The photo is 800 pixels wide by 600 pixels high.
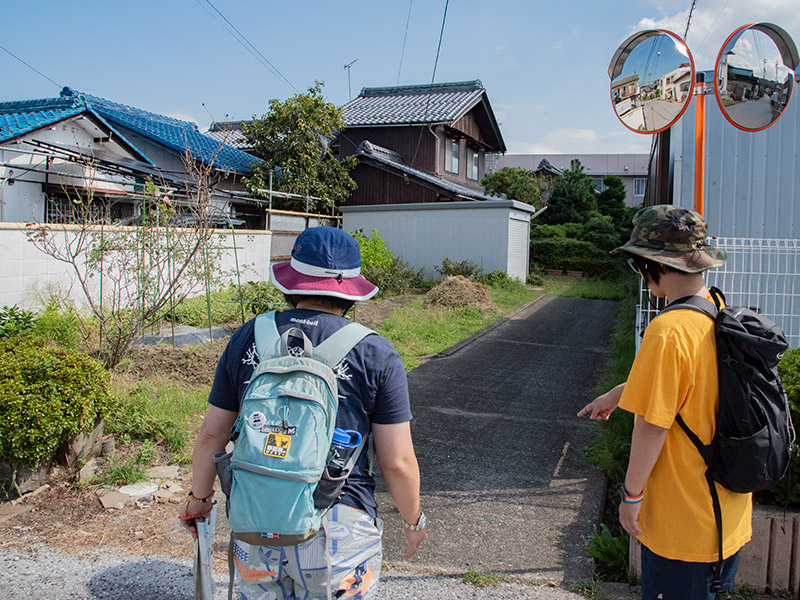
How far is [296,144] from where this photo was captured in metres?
16.0

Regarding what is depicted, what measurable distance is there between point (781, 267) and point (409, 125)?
55.6 ft

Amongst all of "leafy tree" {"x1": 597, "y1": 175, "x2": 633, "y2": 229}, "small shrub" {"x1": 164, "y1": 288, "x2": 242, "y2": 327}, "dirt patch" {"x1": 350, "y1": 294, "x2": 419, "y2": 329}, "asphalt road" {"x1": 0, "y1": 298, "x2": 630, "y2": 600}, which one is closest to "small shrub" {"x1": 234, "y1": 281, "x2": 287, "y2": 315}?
"small shrub" {"x1": 164, "y1": 288, "x2": 242, "y2": 327}

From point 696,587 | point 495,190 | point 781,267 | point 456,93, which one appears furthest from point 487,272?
point 696,587

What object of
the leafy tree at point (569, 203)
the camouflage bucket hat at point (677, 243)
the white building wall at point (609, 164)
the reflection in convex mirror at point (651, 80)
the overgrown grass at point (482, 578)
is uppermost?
the white building wall at point (609, 164)

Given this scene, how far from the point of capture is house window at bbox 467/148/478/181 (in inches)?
933

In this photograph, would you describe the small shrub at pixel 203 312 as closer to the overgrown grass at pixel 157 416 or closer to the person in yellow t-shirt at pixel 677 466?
the overgrown grass at pixel 157 416

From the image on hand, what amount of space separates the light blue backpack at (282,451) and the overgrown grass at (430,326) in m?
5.59

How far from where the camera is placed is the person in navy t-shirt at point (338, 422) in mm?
1602

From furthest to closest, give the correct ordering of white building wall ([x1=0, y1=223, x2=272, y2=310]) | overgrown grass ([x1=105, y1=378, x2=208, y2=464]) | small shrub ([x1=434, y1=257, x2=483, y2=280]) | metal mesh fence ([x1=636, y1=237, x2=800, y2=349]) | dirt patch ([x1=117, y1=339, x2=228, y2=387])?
1. small shrub ([x1=434, y1=257, x2=483, y2=280])
2. white building wall ([x1=0, y1=223, x2=272, y2=310])
3. dirt patch ([x1=117, y1=339, x2=228, y2=387])
4. overgrown grass ([x1=105, y1=378, x2=208, y2=464])
5. metal mesh fence ([x1=636, y1=237, x2=800, y2=349])

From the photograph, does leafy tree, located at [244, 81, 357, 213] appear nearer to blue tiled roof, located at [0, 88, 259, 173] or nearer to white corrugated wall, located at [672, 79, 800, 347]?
blue tiled roof, located at [0, 88, 259, 173]

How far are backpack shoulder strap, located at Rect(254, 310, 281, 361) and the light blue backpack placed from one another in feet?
Answer: 0.23

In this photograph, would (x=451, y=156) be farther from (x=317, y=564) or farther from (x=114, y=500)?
(x=317, y=564)

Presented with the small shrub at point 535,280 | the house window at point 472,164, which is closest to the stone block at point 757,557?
the small shrub at point 535,280

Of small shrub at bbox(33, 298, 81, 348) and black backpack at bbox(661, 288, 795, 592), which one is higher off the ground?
black backpack at bbox(661, 288, 795, 592)
